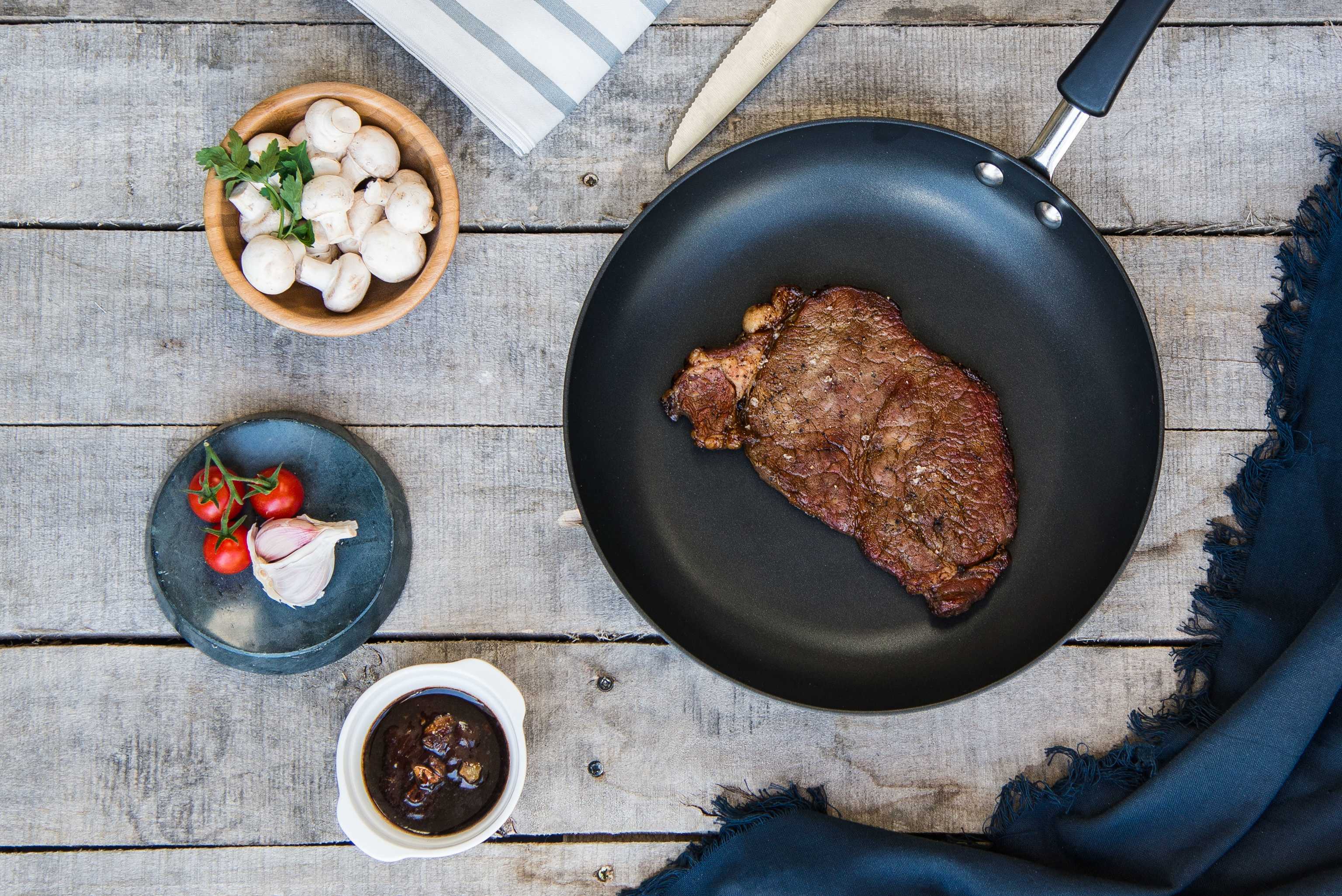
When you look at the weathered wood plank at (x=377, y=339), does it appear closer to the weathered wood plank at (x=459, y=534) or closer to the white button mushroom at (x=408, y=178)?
the weathered wood plank at (x=459, y=534)

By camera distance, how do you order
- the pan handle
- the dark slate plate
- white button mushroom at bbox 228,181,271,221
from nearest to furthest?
the pan handle, white button mushroom at bbox 228,181,271,221, the dark slate plate

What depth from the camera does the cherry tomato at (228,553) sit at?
134 cm

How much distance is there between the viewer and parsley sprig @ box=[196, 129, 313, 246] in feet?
4.04

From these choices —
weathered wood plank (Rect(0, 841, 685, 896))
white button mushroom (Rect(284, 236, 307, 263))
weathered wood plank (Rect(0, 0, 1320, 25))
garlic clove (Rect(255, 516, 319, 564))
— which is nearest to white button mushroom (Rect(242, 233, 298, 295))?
white button mushroom (Rect(284, 236, 307, 263))

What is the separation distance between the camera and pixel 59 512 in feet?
4.92

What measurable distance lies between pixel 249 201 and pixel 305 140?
12 cm

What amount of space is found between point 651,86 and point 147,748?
1.41 metres

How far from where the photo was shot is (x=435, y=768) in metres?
1.36

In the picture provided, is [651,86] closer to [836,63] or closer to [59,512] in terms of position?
[836,63]

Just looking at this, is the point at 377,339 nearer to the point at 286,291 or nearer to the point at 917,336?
the point at 286,291

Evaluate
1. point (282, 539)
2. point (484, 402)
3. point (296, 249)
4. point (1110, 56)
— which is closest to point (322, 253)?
point (296, 249)

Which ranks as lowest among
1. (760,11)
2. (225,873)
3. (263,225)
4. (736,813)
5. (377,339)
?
(225,873)

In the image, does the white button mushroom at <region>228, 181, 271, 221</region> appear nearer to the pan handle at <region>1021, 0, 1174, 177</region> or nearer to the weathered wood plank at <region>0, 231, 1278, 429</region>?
the weathered wood plank at <region>0, 231, 1278, 429</region>

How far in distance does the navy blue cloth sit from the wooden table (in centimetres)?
5
